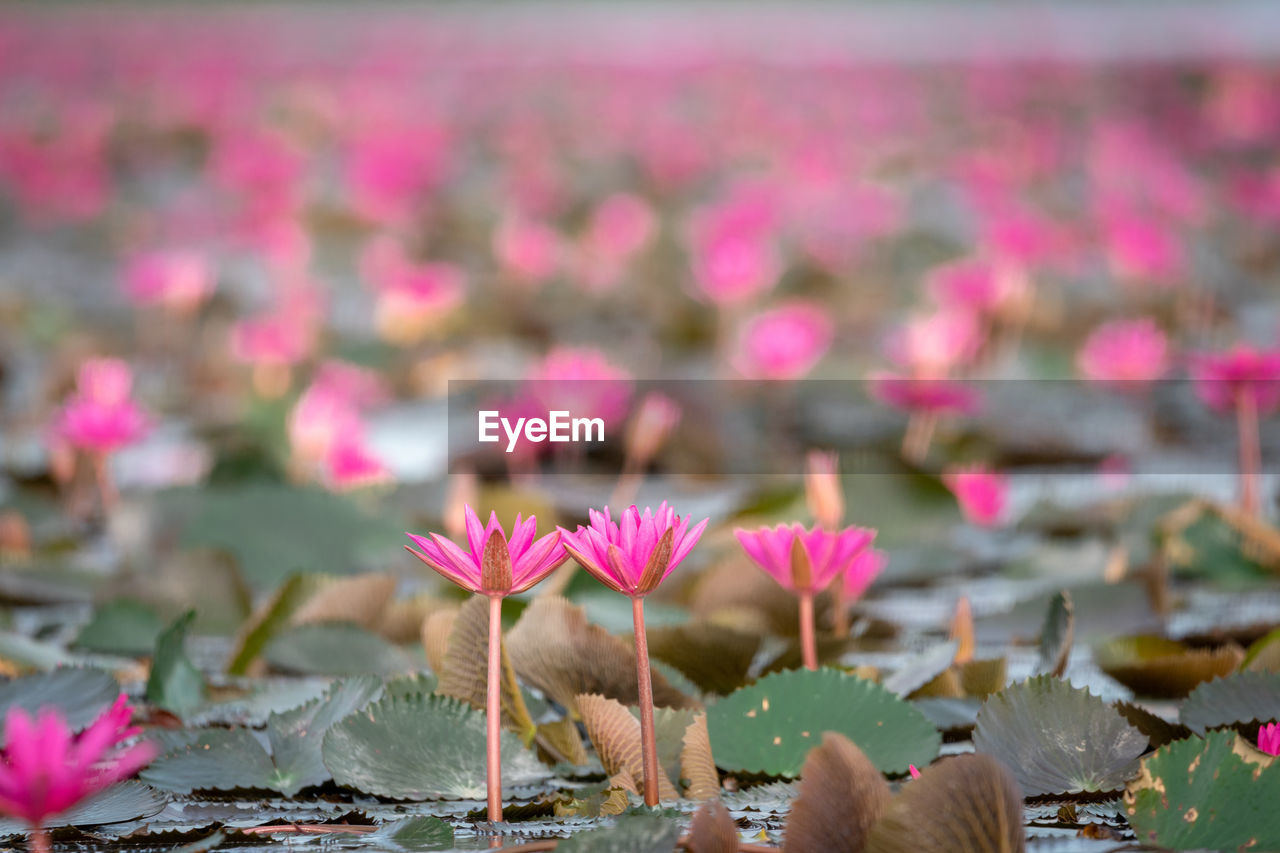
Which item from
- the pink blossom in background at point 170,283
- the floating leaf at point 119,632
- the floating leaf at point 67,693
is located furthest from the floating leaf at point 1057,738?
the pink blossom in background at point 170,283

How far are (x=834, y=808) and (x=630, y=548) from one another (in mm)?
169

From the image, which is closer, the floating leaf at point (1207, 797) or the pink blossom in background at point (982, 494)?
the floating leaf at point (1207, 797)

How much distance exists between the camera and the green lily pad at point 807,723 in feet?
2.71

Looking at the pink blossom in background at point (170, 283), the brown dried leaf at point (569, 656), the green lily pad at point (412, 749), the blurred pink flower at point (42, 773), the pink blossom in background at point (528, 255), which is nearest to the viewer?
the blurred pink flower at point (42, 773)

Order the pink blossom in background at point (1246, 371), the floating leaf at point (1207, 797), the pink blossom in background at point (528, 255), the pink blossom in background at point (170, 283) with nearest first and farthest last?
the floating leaf at point (1207, 797) → the pink blossom in background at point (1246, 371) → the pink blossom in background at point (170, 283) → the pink blossom in background at point (528, 255)

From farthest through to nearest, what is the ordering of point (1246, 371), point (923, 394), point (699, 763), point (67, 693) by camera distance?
point (923, 394)
point (1246, 371)
point (67, 693)
point (699, 763)


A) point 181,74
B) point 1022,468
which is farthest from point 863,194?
point 181,74

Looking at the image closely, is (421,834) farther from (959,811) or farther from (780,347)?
(780,347)

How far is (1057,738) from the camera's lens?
783mm

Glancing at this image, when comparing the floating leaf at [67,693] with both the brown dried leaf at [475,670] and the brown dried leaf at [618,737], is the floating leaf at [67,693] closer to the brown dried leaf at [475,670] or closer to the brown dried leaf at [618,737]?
the brown dried leaf at [475,670]

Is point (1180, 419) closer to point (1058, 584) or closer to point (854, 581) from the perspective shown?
point (1058, 584)

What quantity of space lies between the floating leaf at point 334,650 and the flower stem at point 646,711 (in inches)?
15.3

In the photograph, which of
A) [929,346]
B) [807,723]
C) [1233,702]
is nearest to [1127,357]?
[929,346]

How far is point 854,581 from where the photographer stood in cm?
113
